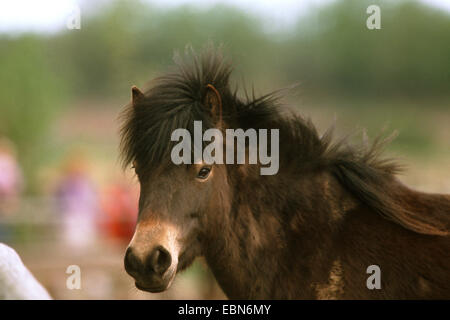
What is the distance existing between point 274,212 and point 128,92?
6.91 ft

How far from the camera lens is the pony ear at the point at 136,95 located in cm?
329

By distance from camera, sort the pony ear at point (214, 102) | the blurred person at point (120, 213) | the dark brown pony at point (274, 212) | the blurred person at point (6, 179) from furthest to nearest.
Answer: the blurred person at point (120, 213) → the blurred person at point (6, 179) → the pony ear at point (214, 102) → the dark brown pony at point (274, 212)

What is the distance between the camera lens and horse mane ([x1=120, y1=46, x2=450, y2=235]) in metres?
3.05

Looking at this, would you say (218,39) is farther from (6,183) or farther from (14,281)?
(14,281)

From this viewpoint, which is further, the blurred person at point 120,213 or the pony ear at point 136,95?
the blurred person at point 120,213

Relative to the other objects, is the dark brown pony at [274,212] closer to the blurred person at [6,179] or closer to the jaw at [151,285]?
the jaw at [151,285]

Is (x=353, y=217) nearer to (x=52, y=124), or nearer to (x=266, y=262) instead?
(x=266, y=262)

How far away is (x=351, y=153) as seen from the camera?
10.9 ft

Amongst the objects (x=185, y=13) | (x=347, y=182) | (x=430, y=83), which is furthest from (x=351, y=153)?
(x=430, y=83)

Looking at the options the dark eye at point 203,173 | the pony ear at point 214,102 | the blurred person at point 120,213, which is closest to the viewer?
the dark eye at point 203,173

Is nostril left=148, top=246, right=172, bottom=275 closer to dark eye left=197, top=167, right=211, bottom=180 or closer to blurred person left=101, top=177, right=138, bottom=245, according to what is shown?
dark eye left=197, top=167, right=211, bottom=180

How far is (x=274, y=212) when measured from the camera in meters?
3.19

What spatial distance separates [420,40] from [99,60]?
19.7 metres

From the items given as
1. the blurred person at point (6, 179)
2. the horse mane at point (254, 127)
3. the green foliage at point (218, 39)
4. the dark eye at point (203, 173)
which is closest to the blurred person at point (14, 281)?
the horse mane at point (254, 127)
